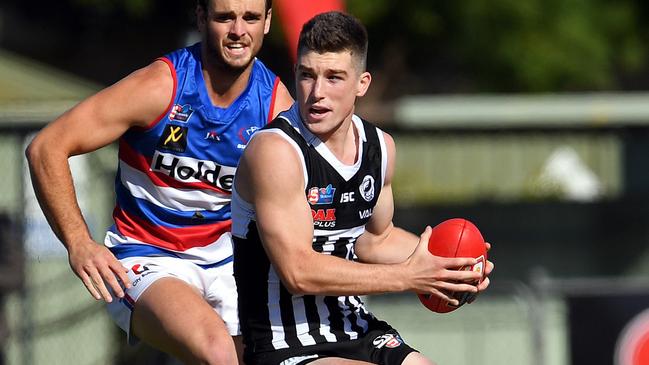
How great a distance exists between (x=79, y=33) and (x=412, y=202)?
53.9 feet

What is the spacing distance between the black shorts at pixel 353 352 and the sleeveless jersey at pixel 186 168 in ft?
2.91

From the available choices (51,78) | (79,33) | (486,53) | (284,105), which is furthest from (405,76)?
(284,105)

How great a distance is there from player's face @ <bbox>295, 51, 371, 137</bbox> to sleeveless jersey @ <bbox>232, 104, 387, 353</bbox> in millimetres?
84

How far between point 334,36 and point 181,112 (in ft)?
3.54

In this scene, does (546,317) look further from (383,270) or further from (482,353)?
(383,270)

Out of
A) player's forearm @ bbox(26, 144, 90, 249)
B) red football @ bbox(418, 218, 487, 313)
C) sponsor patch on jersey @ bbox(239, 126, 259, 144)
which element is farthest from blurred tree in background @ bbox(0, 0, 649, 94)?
red football @ bbox(418, 218, 487, 313)

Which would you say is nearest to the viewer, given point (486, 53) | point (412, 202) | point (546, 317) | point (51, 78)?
point (546, 317)

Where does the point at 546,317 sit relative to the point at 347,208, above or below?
Result: below

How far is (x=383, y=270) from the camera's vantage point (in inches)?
218

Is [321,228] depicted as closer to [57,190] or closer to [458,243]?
[458,243]

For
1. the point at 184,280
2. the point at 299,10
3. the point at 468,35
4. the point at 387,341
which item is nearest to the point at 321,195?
the point at 387,341

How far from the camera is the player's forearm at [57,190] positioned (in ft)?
20.0

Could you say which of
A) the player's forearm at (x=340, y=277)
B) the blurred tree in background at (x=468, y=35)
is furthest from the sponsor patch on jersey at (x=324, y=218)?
the blurred tree in background at (x=468, y=35)

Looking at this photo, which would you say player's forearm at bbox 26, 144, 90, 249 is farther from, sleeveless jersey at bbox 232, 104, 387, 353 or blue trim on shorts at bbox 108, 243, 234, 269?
sleeveless jersey at bbox 232, 104, 387, 353
